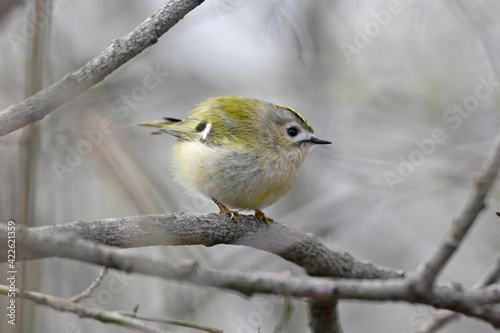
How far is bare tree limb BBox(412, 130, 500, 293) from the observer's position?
4.23 ft

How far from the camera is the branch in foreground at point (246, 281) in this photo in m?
1.10

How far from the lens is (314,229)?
445cm

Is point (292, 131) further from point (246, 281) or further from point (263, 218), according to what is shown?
→ point (246, 281)

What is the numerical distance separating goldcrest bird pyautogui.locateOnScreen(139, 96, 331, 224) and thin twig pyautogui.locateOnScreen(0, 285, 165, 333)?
1.10 meters

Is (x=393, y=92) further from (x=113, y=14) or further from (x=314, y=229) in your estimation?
(x=113, y=14)

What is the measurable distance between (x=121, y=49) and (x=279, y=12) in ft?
5.04

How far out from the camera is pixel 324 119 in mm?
5211

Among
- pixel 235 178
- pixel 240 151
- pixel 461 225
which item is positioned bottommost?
pixel 461 225

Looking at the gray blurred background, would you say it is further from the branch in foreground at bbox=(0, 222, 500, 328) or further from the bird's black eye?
the branch in foreground at bbox=(0, 222, 500, 328)

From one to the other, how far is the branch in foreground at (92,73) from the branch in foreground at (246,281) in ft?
2.11

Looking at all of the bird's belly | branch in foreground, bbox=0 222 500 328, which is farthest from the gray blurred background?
branch in foreground, bbox=0 222 500 328

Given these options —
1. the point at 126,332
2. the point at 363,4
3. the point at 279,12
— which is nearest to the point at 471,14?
→ the point at 279,12

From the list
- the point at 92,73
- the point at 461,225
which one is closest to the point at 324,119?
the point at 92,73

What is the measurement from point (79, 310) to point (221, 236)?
2.76 ft
